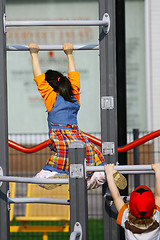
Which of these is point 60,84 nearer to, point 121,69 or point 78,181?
point 78,181

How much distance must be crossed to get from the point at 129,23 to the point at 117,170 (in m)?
8.08

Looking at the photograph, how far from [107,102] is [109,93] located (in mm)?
69

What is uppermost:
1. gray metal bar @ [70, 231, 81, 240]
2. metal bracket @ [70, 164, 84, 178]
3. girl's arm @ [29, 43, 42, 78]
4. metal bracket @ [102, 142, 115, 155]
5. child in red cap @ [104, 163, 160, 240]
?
girl's arm @ [29, 43, 42, 78]

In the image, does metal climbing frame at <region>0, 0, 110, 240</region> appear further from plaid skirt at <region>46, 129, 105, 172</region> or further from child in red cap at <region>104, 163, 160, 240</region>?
child in red cap at <region>104, 163, 160, 240</region>

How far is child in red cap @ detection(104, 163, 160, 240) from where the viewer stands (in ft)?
Answer: 10.8

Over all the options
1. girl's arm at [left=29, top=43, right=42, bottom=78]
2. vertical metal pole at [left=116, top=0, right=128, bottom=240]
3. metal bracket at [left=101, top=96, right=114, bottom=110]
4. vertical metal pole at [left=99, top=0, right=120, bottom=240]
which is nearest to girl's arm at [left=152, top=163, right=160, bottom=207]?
vertical metal pole at [left=99, top=0, right=120, bottom=240]

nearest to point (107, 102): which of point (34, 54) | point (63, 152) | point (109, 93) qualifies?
point (109, 93)

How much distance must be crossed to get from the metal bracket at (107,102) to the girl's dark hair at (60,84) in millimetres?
247

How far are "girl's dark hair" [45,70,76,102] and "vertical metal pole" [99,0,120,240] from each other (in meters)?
0.26

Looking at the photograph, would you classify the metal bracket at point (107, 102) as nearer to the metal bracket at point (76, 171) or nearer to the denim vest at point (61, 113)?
the denim vest at point (61, 113)

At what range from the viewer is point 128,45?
11188mm

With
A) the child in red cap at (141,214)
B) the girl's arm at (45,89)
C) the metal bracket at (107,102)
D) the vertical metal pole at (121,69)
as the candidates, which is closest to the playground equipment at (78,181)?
the child in red cap at (141,214)

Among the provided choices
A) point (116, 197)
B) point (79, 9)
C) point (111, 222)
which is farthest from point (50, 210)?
point (79, 9)

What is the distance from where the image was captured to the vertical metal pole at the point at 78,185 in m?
3.24
